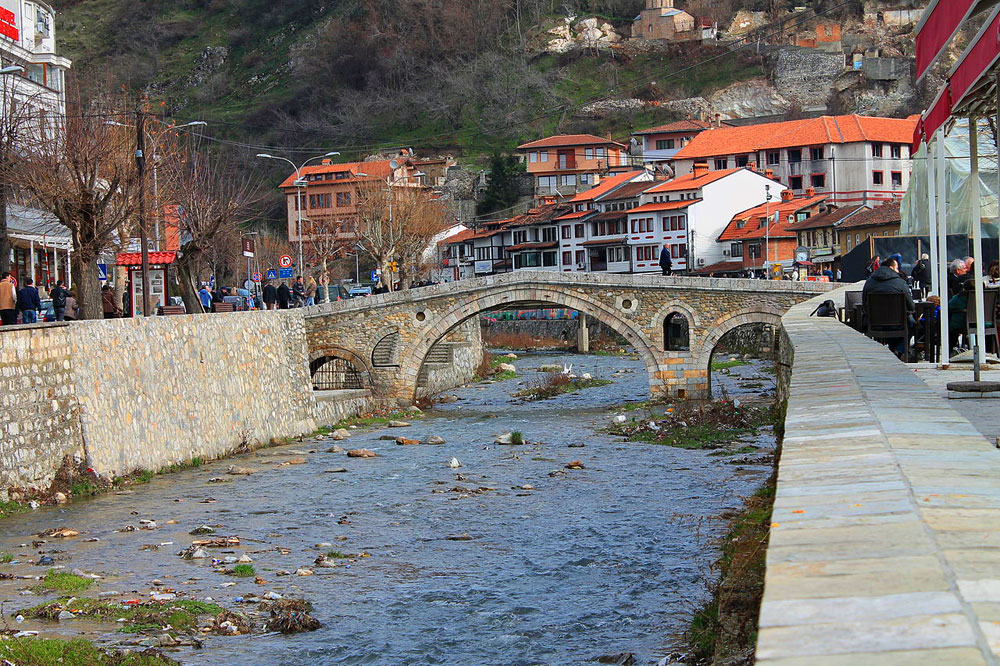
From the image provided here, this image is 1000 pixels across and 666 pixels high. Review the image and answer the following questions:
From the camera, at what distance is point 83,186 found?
21.4 meters

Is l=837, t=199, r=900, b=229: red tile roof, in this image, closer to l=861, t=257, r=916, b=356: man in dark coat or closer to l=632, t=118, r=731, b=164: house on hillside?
l=632, t=118, r=731, b=164: house on hillside

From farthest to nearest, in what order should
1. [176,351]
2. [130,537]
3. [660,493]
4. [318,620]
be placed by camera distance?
[176,351]
[660,493]
[130,537]
[318,620]

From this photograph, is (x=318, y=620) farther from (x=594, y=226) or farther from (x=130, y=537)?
(x=594, y=226)

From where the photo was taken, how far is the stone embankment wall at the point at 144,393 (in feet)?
52.2

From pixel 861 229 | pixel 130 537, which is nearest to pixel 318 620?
pixel 130 537

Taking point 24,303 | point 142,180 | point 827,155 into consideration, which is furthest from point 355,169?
point 24,303

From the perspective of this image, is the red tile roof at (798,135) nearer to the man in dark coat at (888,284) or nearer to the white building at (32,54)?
the white building at (32,54)

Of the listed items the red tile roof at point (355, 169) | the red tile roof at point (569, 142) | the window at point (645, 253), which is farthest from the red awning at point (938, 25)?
the red tile roof at point (569, 142)

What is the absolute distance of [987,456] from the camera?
4.20m

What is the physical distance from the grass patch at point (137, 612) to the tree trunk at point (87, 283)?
1135cm

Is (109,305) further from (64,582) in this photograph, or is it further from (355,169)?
(355,169)

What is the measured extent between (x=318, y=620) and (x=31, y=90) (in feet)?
74.8

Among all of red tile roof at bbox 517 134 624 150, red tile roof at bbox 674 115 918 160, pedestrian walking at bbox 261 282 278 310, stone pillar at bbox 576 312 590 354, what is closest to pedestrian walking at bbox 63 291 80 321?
pedestrian walking at bbox 261 282 278 310

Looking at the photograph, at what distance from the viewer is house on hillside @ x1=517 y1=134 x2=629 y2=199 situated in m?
78.2
